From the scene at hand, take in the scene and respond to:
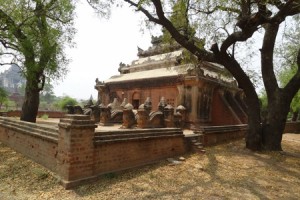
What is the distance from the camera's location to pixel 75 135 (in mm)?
5902

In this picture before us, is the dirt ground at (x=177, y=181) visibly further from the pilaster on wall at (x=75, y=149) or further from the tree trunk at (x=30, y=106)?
the tree trunk at (x=30, y=106)

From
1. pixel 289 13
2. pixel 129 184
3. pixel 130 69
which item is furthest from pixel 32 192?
pixel 130 69

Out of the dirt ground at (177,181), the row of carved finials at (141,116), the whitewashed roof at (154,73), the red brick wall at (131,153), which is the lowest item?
the dirt ground at (177,181)

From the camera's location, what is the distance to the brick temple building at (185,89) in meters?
16.0

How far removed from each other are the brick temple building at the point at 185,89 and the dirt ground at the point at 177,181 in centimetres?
632

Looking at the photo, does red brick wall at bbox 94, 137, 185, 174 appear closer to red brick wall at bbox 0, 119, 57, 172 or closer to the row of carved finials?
red brick wall at bbox 0, 119, 57, 172

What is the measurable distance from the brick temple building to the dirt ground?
249 inches

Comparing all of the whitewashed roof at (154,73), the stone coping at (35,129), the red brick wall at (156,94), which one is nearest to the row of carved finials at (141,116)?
the red brick wall at (156,94)

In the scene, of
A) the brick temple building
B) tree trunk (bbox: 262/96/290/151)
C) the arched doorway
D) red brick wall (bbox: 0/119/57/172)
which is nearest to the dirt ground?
red brick wall (bbox: 0/119/57/172)

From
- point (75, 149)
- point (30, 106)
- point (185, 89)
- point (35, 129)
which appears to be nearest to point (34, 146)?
point (35, 129)

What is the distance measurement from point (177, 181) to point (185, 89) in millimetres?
10369

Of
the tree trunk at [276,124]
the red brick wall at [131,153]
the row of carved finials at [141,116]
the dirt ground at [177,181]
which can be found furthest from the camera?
the row of carved finials at [141,116]

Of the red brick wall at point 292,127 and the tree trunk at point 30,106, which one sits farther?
the red brick wall at point 292,127

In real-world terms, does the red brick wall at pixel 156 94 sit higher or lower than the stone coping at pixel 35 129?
higher
